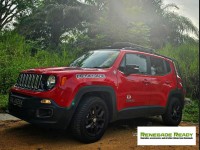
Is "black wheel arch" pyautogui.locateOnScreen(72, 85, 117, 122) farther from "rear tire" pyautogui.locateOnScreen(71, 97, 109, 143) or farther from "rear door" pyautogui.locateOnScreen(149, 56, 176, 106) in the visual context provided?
"rear door" pyautogui.locateOnScreen(149, 56, 176, 106)

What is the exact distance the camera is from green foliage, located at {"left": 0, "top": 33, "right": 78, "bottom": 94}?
1010 cm

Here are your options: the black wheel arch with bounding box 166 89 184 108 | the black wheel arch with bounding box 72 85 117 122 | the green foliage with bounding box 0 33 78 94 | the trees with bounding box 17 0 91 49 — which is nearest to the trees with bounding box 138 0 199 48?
the trees with bounding box 17 0 91 49

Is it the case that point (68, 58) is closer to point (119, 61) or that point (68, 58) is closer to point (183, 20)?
point (119, 61)

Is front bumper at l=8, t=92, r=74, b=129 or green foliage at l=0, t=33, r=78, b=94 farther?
green foliage at l=0, t=33, r=78, b=94

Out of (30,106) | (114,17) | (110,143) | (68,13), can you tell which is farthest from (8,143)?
(68,13)

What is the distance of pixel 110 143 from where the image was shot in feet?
16.6

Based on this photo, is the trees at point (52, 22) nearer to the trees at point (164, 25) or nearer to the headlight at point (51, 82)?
the trees at point (164, 25)

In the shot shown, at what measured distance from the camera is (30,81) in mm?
5000

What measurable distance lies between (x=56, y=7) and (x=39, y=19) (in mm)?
2553

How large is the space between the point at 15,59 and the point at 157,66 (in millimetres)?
6599

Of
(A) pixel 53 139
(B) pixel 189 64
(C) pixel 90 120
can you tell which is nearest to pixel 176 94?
(C) pixel 90 120

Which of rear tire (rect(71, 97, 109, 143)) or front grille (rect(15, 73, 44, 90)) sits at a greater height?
front grille (rect(15, 73, 44, 90))

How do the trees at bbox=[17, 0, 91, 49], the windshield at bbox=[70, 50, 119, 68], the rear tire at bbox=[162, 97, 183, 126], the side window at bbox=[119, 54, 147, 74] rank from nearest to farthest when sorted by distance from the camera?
the windshield at bbox=[70, 50, 119, 68] → the side window at bbox=[119, 54, 147, 74] → the rear tire at bbox=[162, 97, 183, 126] → the trees at bbox=[17, 0, 91, 49]

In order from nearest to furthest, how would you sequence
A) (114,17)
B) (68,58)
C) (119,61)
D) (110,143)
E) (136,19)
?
(110,143)
(119,61)
(68,58)
(114,17)
(136,19)
